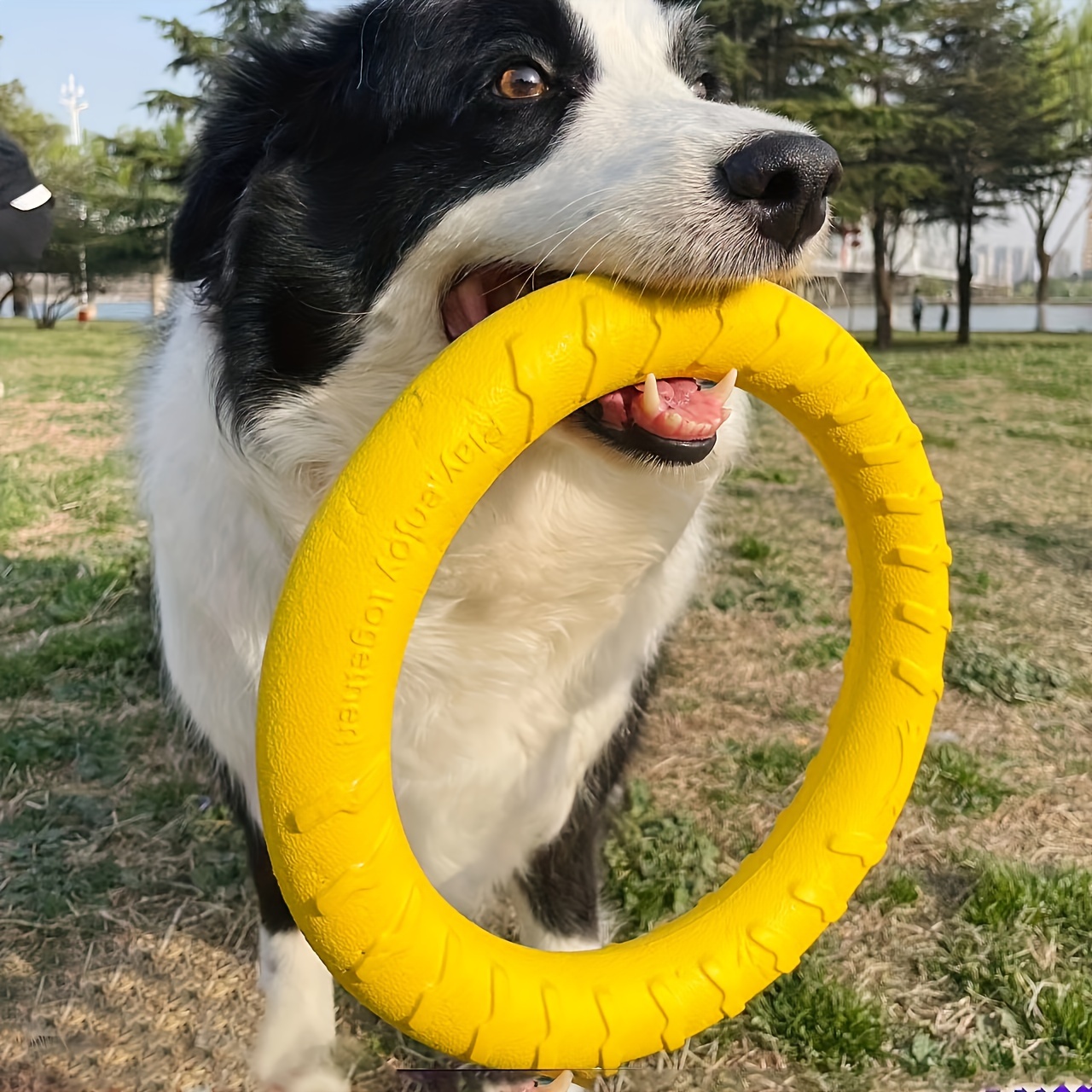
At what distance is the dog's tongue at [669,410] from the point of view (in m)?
1.68

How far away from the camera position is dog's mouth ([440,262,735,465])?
1.69 meters

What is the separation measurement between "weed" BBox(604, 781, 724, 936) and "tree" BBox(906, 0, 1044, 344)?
21.8 metres

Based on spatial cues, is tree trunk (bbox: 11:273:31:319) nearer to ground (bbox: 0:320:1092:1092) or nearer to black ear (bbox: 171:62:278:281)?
ground (bbox: 0:320:1092:1092)

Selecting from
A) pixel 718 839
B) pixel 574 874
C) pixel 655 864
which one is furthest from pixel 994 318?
pixel 574 874

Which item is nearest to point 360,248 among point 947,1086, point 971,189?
point 947,1086

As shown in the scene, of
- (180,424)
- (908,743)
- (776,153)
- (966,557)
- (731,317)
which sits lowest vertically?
(966,557)

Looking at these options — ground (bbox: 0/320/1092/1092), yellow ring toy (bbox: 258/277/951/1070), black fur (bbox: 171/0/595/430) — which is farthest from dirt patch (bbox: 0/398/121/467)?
yellow ring toy (bbox: 258/277/951/1070)

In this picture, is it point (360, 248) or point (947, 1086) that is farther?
point (947, 1086)

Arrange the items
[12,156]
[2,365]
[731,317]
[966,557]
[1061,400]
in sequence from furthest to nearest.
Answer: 1. [2,365]
2. [1061,400]
3. [966,557]
4. [12,156]
5. [731,317]

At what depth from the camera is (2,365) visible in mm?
15602

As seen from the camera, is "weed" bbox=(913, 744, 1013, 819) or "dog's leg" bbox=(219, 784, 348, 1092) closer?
"dog's leg" bbox=(219, 784, 348, 1092)

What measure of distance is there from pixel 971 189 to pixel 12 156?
24251 mm

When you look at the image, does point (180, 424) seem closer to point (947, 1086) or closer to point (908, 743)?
point (908, 743)

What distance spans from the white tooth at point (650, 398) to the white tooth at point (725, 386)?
134 millimetres
